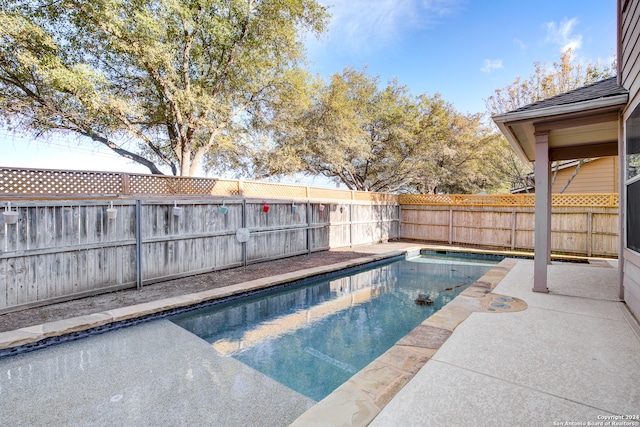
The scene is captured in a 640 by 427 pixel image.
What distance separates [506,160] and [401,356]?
49.2 feet

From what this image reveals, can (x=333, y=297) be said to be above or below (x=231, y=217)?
below

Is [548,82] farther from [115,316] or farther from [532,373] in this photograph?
[115,316]

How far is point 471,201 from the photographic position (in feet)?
35.0

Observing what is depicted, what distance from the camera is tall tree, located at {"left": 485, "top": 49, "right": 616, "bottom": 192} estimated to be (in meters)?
11.3

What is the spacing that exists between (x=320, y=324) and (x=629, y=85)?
466cm

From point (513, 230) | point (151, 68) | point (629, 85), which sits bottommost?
point (513, 230)

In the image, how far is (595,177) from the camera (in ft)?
36.7

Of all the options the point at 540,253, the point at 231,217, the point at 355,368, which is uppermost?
the point at 231,217

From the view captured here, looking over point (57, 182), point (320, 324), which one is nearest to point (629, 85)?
point (320, 324)

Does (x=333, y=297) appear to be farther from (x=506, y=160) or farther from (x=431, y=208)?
(x=506, y=160)

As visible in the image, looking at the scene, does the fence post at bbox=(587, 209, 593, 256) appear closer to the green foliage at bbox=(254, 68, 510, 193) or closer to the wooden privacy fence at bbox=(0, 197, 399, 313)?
the green foliage at bbox=(254, 68, 510, 193)

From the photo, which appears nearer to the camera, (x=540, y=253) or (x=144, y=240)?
(x=540, y=253)

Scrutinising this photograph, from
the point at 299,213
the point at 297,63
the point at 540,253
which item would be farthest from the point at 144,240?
the point at 297,63

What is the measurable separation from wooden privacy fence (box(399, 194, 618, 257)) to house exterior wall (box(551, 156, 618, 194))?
130 inches
